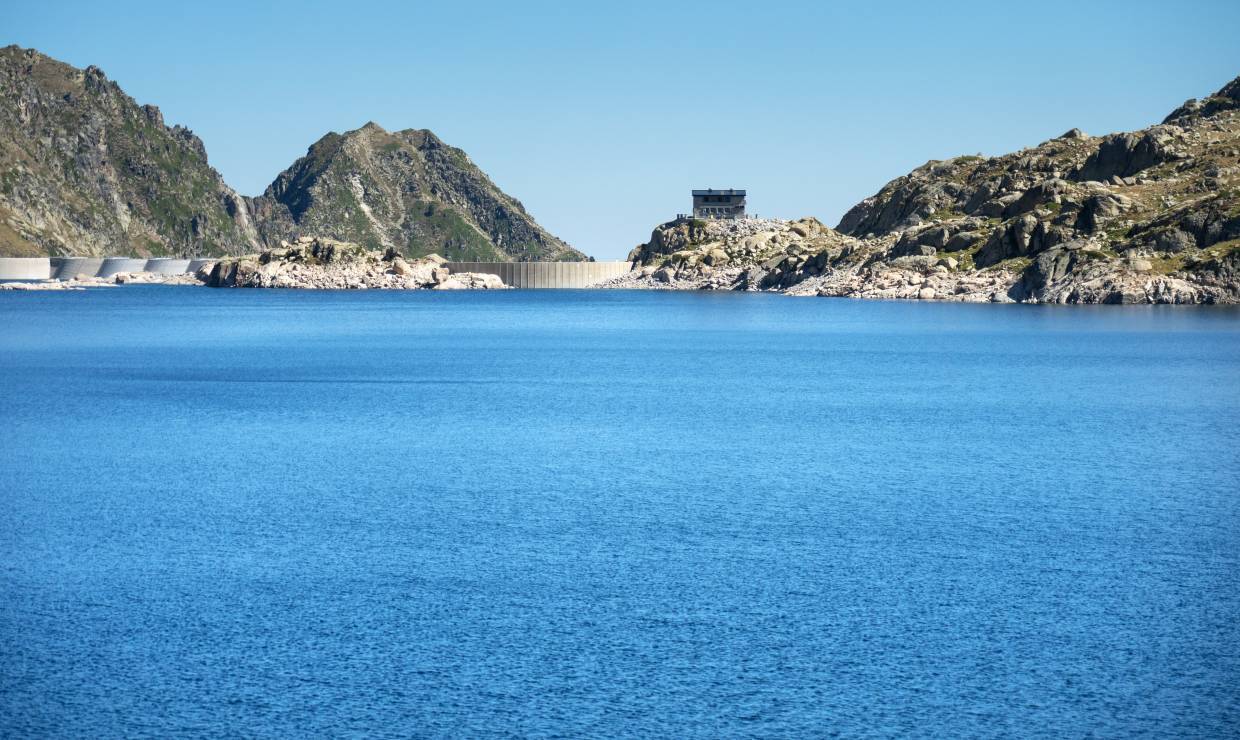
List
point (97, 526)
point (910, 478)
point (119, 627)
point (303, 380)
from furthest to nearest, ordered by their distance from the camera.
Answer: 1. point (303, 380)
2. point (910, 478)
3. point (97, 526)
4. point (119, 627)

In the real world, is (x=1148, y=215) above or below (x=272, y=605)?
above

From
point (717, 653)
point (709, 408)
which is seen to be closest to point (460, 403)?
point (709, 408)

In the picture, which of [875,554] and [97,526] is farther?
[97,526]

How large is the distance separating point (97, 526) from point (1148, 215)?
179m

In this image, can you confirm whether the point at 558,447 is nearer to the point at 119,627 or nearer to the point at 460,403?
the point at 460,403

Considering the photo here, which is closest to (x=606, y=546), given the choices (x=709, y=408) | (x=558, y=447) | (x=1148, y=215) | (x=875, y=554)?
(x=875, y=554)

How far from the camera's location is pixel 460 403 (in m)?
58.7

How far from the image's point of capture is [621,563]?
26.1m

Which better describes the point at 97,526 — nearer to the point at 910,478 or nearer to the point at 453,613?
the point at 453,613

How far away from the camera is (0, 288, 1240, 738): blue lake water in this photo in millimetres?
18344

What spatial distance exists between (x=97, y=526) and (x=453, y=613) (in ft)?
38.3

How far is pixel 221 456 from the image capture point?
1633 inches

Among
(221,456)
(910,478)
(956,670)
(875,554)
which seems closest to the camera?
(956,670)

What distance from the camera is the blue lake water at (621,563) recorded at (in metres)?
18.3
